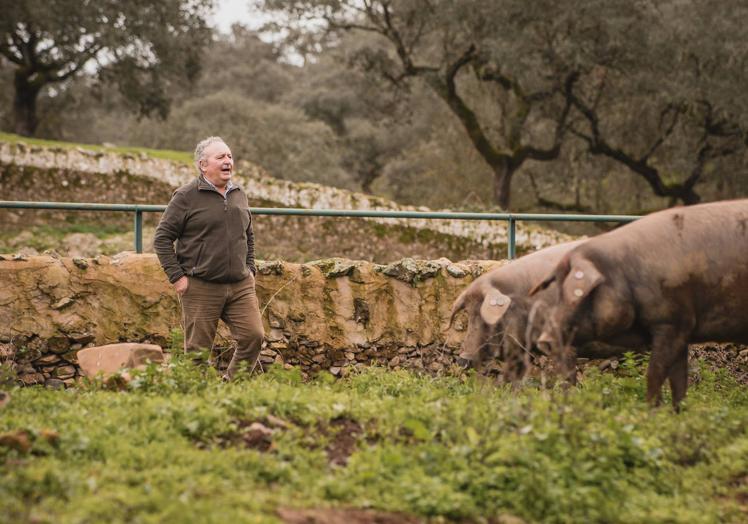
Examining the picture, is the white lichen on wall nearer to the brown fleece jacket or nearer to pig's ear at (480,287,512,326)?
the brown fleece jacket

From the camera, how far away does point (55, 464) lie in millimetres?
4316

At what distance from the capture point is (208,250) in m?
6.68

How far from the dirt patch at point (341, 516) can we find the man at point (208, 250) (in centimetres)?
272

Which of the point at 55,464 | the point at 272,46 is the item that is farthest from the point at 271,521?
the point at 272,46

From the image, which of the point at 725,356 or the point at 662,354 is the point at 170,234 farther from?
the point at 725,356

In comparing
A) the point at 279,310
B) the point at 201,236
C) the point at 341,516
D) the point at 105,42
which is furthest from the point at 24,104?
the point at 341,516

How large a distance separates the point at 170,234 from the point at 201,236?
24 cm

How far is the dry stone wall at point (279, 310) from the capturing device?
26.2 feet

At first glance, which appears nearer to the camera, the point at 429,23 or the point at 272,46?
the point at 429,23

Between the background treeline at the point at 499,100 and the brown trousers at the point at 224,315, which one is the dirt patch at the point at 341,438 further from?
the background treeline at the point at 499,100

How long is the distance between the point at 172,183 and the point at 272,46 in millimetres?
38765

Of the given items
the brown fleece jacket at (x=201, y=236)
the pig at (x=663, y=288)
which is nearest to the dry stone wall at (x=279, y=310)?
the brown fleece jacket at (x=201, y=236)

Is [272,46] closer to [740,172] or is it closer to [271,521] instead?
[740,172]

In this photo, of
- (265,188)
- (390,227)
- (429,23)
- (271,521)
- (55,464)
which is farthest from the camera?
(429,23)
